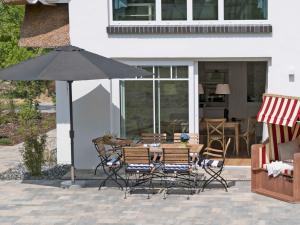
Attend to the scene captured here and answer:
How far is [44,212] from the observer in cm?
1130

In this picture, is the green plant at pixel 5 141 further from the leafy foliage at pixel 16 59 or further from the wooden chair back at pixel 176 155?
the wooden chair back at pixel 176 155

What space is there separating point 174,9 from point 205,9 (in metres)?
0.82

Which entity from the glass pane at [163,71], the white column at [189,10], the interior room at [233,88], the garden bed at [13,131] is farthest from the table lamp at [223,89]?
the garden bed at [13,131]

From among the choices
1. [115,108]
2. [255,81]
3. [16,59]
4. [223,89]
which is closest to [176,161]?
[115,108]

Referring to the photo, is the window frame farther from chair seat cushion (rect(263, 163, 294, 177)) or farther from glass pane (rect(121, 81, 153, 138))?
chair seat cushion (rect(263, 163, 294, 177))

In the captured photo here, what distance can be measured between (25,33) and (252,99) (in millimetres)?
9067

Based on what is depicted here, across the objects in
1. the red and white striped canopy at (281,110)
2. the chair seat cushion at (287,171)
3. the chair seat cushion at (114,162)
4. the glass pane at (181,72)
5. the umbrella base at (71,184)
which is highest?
the glass pane at (181,72)

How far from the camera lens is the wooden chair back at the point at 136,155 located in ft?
40.1

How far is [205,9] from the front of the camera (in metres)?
14.8

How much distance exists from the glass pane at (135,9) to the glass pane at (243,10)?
1997mm

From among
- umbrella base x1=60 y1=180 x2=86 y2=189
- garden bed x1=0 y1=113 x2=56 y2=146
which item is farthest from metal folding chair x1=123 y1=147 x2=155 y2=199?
garden bed x1=0 y1=113 x2=56 y2=146

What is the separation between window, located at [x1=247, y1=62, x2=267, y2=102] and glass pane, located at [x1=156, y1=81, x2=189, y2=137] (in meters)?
6.43

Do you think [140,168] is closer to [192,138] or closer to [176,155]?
[176,155]

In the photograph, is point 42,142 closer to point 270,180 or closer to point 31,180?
point 31,180
